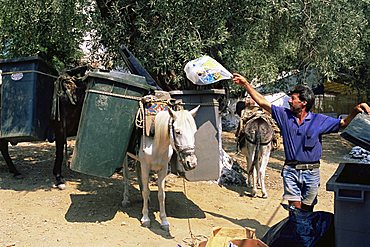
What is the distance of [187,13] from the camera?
612cm

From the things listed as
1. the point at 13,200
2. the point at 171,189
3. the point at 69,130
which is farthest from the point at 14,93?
the point at 171,189

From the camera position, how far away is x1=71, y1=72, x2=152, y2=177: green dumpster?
16.9 feet

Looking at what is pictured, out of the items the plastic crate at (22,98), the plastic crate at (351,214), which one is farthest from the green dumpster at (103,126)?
the plastic crate at (351,214)

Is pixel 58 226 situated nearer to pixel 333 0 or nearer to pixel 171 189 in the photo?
pixel 171 189

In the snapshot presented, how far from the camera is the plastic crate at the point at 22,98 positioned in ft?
20.6

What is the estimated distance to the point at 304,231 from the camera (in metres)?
3.72

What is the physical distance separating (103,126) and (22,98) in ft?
6.34

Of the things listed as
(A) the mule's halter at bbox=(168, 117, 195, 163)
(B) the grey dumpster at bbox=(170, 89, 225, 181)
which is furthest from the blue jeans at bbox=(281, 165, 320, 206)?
(B) the grey dumpster at bbox=(170, 89, 225, 181)

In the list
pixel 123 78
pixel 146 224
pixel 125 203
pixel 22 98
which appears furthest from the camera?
pixel 22 98

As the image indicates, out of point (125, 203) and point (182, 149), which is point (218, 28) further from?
point (125, 203)

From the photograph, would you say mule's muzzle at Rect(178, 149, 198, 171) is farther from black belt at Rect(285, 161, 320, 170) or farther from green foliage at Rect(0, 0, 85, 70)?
green foliage at Rect(0, 0, 85, 70)

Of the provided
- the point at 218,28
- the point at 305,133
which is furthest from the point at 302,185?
the point at 218,28

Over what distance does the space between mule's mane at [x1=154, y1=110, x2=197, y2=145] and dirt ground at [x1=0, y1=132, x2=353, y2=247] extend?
4.10 feet

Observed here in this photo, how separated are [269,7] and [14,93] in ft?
13.8
